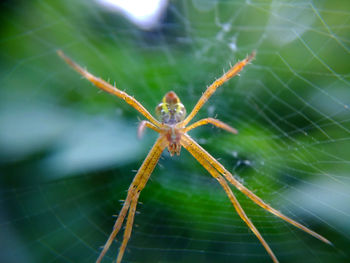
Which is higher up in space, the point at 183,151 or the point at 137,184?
the point at 183,151

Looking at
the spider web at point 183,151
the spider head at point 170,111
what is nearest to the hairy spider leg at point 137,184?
the spider head at point 170,111

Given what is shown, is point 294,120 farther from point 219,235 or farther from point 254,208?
→ point 219,235

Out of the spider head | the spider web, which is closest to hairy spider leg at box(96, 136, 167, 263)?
the spider head

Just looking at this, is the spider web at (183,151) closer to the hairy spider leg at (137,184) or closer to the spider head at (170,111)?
the hairy spider leg at (137,184)

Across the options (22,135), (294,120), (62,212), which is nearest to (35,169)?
(22,135)

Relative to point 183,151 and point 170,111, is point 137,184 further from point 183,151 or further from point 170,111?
point 183,151

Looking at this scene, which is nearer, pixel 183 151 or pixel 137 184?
pixel 137 184

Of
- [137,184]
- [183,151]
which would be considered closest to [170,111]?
[137,184]

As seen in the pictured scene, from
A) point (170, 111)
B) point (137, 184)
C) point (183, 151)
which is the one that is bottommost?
point (137, 184)

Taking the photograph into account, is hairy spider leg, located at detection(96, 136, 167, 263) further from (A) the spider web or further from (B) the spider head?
(A) the spider web
